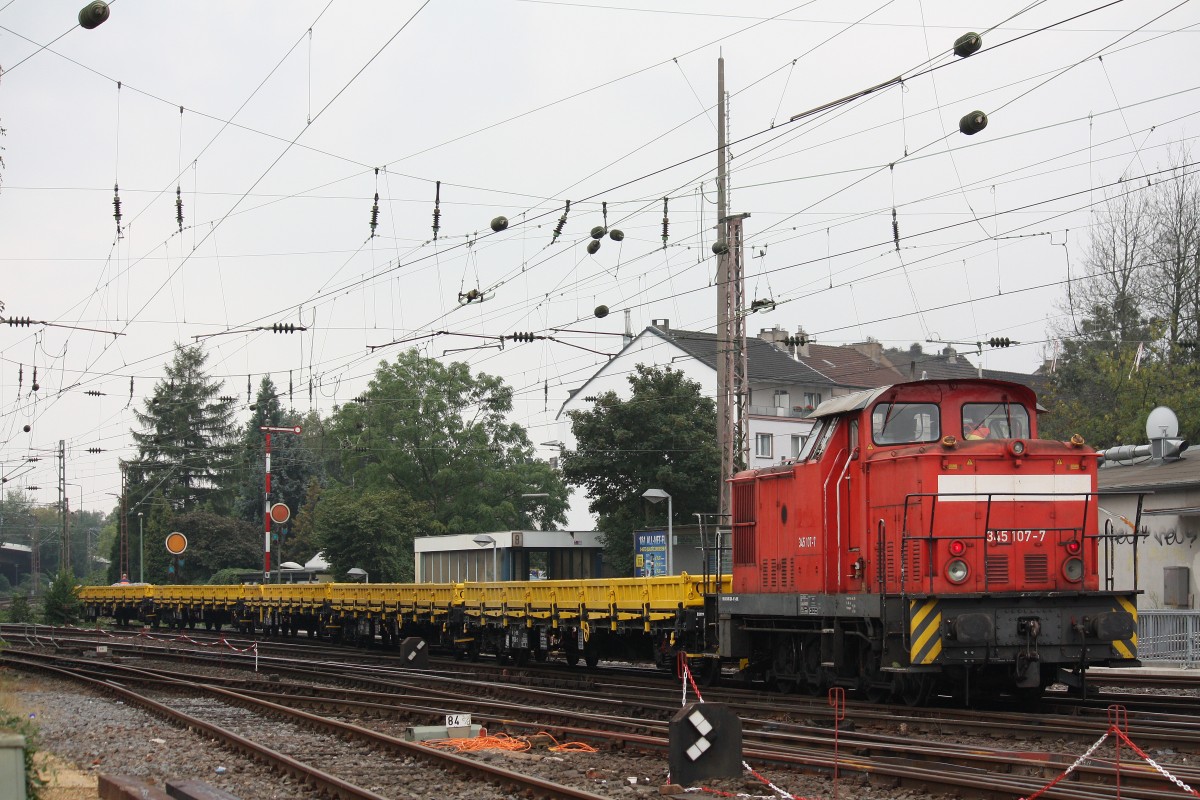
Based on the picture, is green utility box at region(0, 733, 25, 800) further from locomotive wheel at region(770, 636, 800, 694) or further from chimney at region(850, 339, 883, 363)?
chimney at region(850, 339, 883, 363)

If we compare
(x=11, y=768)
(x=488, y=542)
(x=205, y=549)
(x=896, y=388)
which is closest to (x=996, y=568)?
(x=896, y=388)

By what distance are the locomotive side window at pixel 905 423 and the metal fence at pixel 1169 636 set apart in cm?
1149

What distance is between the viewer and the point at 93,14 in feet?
41.1

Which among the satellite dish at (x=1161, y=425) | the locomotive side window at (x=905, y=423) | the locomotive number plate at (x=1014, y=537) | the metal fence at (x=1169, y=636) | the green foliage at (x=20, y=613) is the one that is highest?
the satellite dish at (x=1161, y=425)

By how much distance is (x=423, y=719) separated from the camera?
15031 mm

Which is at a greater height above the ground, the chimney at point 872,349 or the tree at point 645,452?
the chimney at point 872,349

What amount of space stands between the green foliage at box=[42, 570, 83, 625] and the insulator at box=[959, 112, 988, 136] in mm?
45641

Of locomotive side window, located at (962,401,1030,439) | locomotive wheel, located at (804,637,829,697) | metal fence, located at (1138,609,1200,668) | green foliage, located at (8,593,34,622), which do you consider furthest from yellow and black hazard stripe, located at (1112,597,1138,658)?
green foliage, located at (8,593,34,622)

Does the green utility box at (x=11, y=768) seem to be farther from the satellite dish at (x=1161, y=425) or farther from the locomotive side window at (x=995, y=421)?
the satellite dish at (x=1161, y=425)

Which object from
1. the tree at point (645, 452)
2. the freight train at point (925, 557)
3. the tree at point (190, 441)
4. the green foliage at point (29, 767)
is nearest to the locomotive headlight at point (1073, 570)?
the freight train at point (925, 557)

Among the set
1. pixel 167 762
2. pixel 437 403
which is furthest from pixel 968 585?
pixel 437 403

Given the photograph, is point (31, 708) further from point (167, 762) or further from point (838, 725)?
point (838, 725)

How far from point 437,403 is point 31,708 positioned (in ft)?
171

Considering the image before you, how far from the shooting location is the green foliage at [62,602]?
5091 centimetres
